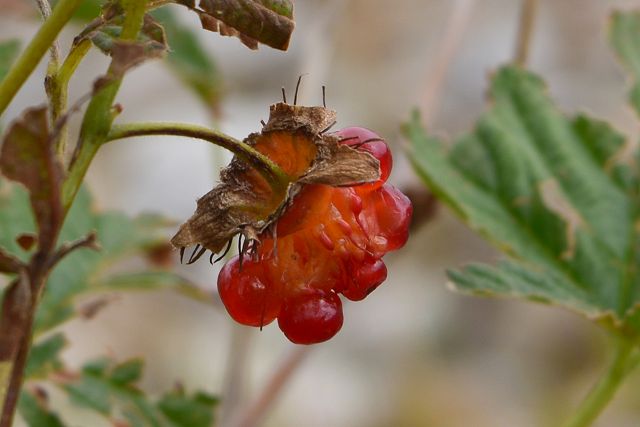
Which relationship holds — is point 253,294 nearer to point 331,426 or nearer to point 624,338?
point 624,338

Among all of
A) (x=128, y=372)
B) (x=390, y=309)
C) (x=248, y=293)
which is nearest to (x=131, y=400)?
(x=128, y=372)

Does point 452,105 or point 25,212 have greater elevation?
point 25,212

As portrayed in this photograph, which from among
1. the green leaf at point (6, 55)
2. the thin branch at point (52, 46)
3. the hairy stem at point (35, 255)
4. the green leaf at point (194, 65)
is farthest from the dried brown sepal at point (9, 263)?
the green leaf at point (194, 65)

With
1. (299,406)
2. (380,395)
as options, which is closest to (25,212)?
(299,406)

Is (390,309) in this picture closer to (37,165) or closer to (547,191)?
(547,191)

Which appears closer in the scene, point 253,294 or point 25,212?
point 253,294

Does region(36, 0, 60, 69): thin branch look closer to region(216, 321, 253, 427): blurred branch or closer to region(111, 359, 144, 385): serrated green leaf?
region(111, 359, 144, 385): serrated green leaf

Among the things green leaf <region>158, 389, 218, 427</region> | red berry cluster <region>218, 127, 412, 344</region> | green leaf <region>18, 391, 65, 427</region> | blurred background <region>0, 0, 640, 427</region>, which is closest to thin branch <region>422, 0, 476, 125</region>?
green leaf <region>158, 389, 218, 427</region>
